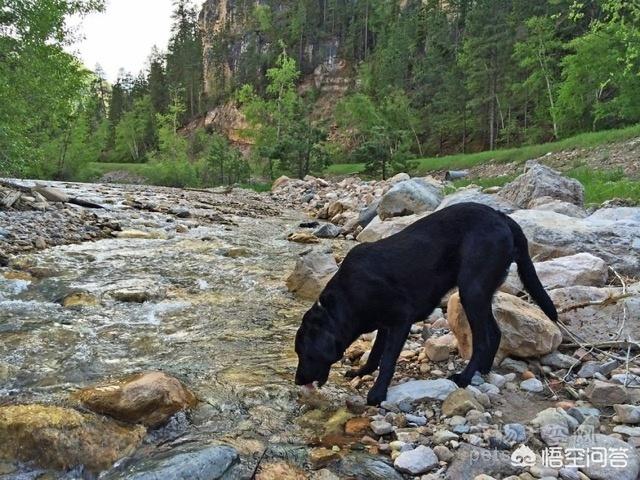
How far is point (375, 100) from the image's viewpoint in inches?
2704

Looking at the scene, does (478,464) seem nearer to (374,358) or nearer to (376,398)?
(376,398)

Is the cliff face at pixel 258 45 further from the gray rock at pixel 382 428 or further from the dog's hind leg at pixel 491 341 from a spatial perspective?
the gray rock at pixel 382 428

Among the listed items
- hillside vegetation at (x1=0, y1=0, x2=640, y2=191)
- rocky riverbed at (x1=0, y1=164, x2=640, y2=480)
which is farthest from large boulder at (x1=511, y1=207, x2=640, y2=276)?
hillside vegetation at (x1=0, y1=0, x2=640, y2=191)

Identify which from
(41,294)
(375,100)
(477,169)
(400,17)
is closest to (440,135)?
(375,100)

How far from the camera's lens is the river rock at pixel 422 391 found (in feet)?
12.7

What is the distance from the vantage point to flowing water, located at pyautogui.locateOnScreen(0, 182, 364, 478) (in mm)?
3838

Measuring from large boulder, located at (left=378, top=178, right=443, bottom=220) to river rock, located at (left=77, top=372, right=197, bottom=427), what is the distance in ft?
34.8

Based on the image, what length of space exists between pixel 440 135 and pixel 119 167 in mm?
48880

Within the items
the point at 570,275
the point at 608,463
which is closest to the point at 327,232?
the point at 570,275

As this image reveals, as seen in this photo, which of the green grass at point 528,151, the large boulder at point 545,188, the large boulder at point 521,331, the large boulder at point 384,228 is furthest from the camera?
the green grass at point 528,151

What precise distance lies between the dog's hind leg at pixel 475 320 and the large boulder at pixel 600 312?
1.19m

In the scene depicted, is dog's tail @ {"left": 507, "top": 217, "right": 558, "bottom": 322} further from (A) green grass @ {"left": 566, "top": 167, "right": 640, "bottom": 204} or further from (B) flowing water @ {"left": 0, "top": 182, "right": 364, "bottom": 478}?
(A) green grass @ {"left": 566, "top": 167, "right": 640, "bottom": 204}

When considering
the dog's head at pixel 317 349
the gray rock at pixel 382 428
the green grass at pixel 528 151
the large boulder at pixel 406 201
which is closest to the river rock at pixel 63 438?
the dog's head at pixel 317 349

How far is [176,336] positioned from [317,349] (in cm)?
231
